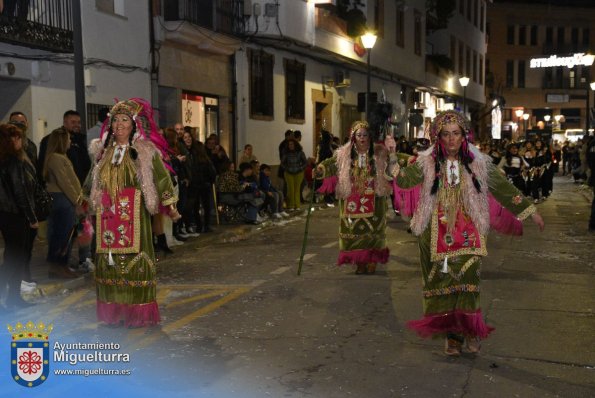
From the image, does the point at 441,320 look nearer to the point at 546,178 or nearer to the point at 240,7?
the point at 240,7

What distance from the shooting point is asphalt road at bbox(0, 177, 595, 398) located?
5531 millimetres

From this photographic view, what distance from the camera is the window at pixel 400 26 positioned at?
107 ft

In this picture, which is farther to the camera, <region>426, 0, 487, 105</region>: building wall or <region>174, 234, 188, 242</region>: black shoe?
<region>426, 0, 487, 105</region>: building wall

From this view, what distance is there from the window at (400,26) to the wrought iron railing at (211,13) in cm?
1288

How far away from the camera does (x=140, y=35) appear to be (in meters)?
17.5

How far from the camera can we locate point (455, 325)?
20.4ft

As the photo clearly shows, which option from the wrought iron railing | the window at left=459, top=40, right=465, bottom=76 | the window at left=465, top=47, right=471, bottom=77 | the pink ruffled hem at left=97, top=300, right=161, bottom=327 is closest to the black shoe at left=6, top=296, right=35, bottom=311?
the pink ruffled hem at left=97, top=300, right=161, bottom=327

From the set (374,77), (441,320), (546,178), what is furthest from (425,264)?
(374,77)

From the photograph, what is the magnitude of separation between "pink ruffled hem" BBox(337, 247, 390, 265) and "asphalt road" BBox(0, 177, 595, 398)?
18cm

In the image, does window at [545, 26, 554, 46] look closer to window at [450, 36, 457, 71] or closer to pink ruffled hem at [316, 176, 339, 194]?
window at [450, 36, 457, 71]

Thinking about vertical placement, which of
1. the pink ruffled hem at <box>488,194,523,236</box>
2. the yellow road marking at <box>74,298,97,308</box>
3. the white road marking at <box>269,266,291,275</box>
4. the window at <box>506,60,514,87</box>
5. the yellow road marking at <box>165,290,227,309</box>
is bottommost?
the white road marking at <box>269,266,291,275</box>

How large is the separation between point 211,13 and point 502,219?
47.9 feet

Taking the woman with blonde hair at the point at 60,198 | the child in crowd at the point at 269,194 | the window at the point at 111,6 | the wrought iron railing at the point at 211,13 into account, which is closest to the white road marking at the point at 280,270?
the woman with blonde hair at the point at 60,198

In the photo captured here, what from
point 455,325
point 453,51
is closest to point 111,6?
point 455,325
